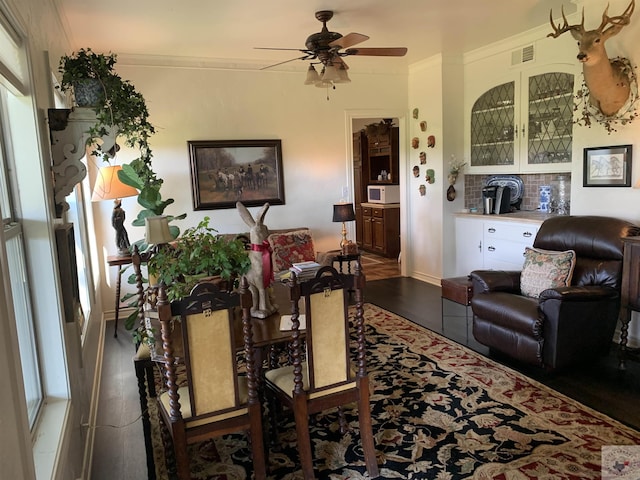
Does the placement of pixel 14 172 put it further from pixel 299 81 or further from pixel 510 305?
pixel 299 81

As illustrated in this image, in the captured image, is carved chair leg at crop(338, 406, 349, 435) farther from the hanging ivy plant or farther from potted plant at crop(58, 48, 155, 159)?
the hanging ivy plant

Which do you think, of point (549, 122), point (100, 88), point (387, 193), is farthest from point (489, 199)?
point (100, 88)

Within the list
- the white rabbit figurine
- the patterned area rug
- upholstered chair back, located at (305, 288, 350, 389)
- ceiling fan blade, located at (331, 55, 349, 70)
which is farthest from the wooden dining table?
ceiling fan blade, located at (331, 55, 349, 70)

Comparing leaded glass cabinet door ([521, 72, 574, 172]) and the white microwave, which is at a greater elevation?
leaded glass cabinet door ([521, 72, 574, 172])

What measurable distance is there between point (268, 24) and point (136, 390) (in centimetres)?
335

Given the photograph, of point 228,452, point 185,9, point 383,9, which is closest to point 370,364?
point 228,452

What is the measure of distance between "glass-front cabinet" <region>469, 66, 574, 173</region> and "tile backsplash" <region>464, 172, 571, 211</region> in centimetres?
27

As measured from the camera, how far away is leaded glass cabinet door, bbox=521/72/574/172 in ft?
15.9

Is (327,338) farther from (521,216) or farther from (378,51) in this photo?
(521,216)

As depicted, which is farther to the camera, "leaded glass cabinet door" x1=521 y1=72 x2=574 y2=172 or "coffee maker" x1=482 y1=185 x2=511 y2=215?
→ "coffee maker" x1=482 y1=185 x2=511 y2=215

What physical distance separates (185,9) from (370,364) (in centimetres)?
326

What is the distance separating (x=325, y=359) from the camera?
Result: 2.30 m

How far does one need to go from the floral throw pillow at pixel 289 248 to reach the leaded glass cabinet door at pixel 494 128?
239 cm

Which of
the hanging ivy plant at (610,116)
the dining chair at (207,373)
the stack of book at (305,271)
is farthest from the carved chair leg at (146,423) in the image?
the hanging ivy plant at (610,116)
